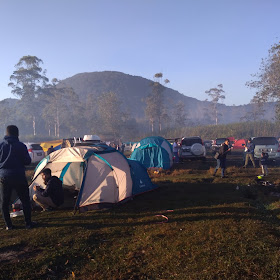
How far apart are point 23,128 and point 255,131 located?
223 ft

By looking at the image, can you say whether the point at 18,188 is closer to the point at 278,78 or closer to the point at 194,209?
the point at 194,209

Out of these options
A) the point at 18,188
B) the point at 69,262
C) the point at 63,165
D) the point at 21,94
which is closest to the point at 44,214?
the point at 18,188

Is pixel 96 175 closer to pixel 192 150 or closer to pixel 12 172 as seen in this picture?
pixel 12 172

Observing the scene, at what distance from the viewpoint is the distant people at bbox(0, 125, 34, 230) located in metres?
5.86

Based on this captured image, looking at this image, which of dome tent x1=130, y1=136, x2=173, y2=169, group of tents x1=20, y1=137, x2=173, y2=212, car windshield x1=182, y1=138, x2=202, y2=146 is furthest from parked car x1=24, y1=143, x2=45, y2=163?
group of tents x1=20, y1=137, x2=173, y2=212

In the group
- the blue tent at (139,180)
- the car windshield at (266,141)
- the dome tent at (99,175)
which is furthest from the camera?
the car windshield at (266,141)

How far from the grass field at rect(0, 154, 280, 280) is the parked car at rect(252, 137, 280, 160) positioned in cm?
809

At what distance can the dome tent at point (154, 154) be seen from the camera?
15.3m

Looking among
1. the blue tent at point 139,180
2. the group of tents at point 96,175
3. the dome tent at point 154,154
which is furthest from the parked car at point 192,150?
the group of tents at point 96,175

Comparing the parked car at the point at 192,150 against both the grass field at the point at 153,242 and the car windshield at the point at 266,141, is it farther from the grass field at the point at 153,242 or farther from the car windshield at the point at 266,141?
the grass field at the point at 153,242

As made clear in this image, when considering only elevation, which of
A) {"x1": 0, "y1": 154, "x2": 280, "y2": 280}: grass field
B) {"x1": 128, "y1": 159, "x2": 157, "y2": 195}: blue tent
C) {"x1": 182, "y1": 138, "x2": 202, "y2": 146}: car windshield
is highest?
{"x1": 182, "y1": 138, "x2": 202, "y2": 146}: car windshield

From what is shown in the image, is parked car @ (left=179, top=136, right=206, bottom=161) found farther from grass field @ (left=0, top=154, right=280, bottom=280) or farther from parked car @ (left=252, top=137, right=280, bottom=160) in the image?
grass field @ (left=0, top=154, right=280, bottom=280)

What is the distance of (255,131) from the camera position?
45125mm

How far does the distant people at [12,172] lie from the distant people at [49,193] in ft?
3.78
